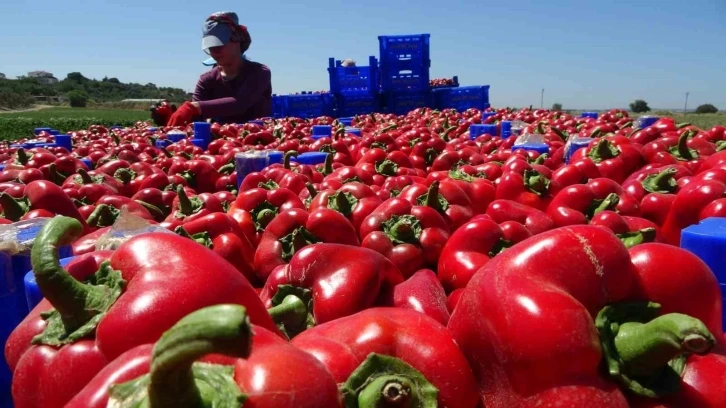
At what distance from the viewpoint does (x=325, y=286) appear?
184cm

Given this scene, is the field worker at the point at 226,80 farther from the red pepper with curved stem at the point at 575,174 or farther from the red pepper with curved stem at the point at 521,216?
the red pepper with curved stem at the point at 521,216

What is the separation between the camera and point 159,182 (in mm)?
4164

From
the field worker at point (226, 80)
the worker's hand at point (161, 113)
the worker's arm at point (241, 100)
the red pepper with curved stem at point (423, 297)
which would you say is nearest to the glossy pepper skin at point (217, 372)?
the red pepper with curved stem at point (423, 297)

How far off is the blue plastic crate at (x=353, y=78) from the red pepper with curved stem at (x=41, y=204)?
416 inches

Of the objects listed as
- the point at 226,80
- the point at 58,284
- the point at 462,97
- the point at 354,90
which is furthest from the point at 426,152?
the point at 462,97

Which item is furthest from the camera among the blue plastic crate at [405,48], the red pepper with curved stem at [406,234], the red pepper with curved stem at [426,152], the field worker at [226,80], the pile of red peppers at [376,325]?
the blue plastic crate at [405,48]

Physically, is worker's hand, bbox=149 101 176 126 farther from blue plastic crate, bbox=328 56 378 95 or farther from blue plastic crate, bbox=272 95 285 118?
blue plastic crate, bbox=328 56 378 95

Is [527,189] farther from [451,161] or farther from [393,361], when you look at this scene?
[393,361]

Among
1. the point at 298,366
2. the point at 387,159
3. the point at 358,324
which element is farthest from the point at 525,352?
the point at 387,159

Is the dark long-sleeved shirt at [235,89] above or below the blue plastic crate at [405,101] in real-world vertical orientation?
above

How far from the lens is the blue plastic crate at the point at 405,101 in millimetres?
13477

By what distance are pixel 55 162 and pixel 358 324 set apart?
14.0ft

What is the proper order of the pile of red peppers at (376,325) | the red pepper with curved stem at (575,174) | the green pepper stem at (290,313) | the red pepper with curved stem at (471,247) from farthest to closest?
the red pepper with curved stem at (575,174)
the red pepper with curved stem at (471,247)
the green pepper stem at (290,313)
the pile of red peppers at (376,325)

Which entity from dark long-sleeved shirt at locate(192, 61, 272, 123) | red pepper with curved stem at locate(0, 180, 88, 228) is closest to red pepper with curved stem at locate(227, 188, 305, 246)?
red pepper with curved stem at locate(0, 180, 88, 228)
